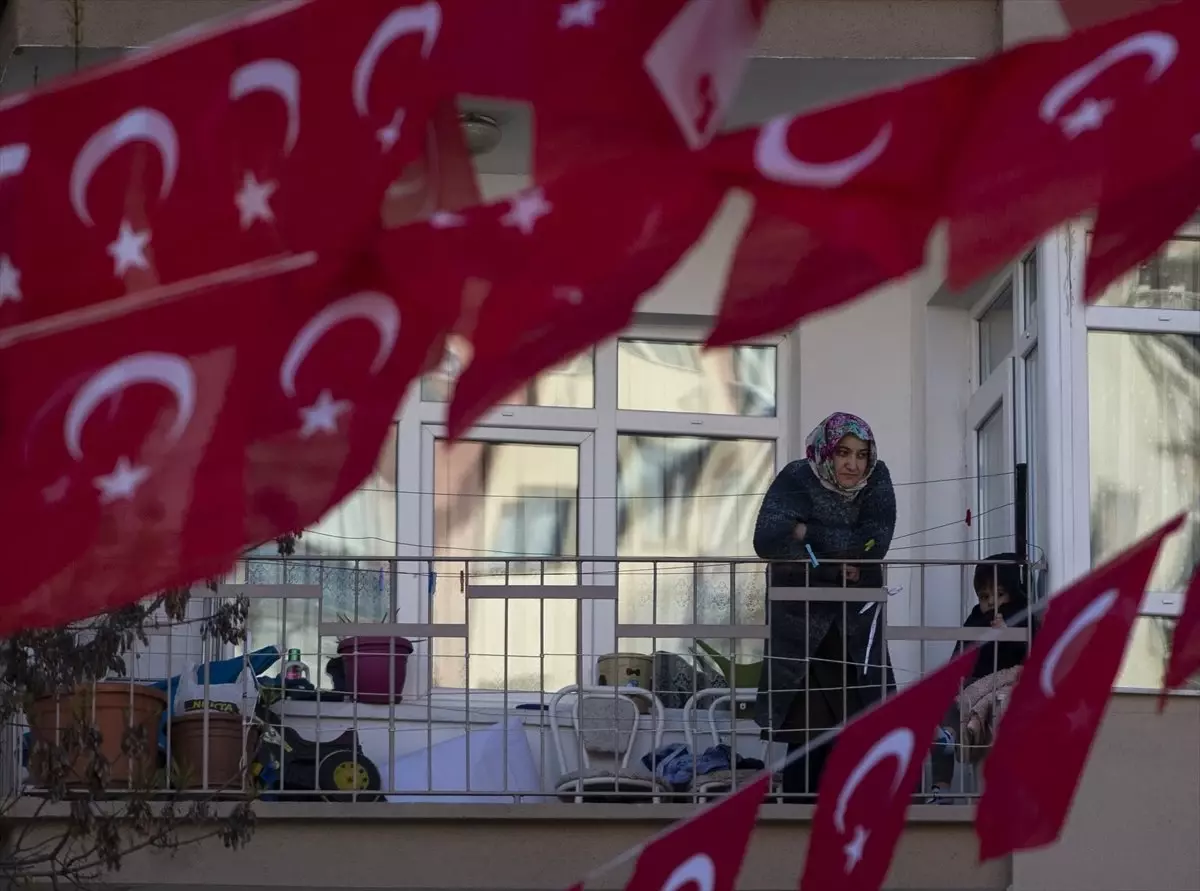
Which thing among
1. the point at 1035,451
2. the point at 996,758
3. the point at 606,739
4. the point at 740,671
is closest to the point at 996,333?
the point at 1035,451

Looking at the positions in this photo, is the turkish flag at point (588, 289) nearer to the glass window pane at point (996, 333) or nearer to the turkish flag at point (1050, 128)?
the turkish flag at point (1050, 128)

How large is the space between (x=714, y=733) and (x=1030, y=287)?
6.74 feet

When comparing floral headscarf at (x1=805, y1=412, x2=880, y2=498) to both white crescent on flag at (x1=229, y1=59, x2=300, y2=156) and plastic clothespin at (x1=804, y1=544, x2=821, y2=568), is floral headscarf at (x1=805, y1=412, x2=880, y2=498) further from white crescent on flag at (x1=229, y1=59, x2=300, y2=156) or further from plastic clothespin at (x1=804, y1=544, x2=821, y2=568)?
white crescent on flag at (x1=229, y1=59, x2=300, y2=156)

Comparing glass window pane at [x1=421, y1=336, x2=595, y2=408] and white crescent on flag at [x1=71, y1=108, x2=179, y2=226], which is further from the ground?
glass window pane at [x1=421, y1=336, x2=595, y2=408]

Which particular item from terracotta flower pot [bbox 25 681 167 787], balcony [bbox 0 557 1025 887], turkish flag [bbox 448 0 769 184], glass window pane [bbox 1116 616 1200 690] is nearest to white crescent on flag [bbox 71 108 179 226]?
turkish flag [bbox 448 0 769 184]

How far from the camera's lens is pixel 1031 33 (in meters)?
Result: 9.59

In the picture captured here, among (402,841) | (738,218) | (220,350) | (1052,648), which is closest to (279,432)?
(220,350)

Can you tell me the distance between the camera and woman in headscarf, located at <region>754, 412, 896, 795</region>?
9141 mm

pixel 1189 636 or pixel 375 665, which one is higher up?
pixel 1189 636

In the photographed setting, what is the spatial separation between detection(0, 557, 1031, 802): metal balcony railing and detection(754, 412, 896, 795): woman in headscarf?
0.05 feet

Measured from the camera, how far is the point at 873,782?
5066 millimetres

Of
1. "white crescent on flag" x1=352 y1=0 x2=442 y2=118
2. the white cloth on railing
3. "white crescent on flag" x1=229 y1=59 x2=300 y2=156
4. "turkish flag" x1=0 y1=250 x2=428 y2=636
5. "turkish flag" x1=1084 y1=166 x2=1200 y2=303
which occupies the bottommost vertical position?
the white cloth on railing

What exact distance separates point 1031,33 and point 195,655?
12.6 feet

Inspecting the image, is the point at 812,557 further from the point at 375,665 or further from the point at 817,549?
the point at 375,665
